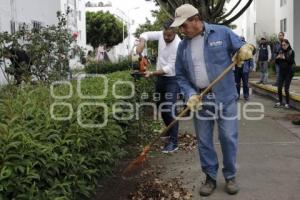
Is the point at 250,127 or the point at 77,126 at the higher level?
the point at 77,126

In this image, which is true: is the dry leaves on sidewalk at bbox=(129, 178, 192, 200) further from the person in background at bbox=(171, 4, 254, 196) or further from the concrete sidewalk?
the person in background at bbox=(171, 4, 254, 196)

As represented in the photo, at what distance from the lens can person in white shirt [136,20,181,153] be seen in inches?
288

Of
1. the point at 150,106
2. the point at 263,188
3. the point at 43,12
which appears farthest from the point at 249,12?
the point at 263,188

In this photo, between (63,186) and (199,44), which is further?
(199,44)

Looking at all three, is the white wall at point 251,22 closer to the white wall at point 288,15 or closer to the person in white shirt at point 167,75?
the white wall at point 288,15

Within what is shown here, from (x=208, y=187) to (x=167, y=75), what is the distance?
7.73ft

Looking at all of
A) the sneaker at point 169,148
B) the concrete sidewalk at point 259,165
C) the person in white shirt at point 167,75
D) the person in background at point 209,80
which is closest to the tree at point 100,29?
the concrete sidewalk at point 259,165

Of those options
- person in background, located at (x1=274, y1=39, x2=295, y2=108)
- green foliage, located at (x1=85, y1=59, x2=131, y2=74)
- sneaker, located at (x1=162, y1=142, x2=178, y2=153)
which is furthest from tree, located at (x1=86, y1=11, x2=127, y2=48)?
sneaker, located at (x1=162, y1=142, x2=178, y2=153)

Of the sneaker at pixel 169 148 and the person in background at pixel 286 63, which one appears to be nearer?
the sneaker at pixel 169 148

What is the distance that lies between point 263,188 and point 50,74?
15.4 feet

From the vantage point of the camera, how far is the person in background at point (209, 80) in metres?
5.22

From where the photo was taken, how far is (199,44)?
533cm

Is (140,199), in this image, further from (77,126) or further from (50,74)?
(50,74)

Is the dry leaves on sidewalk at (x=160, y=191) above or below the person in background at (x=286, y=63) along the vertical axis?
below
